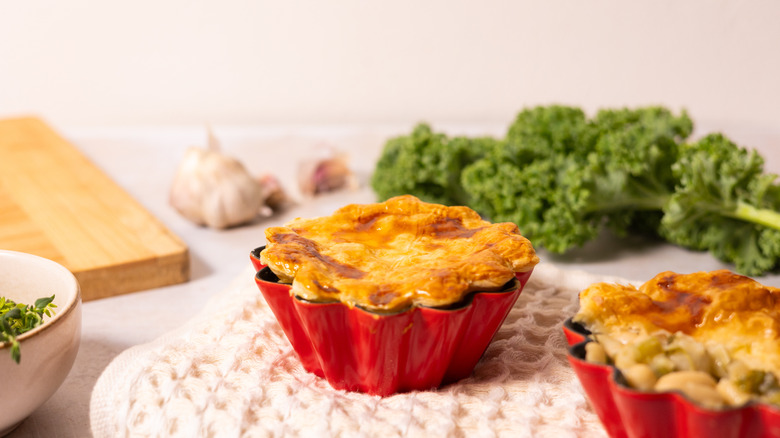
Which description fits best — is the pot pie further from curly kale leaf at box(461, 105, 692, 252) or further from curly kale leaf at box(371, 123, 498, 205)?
curly kale leaf at box(371, 123, 498, 205)

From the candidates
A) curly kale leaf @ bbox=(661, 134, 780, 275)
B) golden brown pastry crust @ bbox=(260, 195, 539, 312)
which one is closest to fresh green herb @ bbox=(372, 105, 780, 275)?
curly kale leaf @ bbox=(661, 134, 780, 275)

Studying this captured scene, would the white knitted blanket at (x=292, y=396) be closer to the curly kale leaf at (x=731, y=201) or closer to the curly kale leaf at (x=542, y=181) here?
the curly kale leaf at (x=542, y=181)

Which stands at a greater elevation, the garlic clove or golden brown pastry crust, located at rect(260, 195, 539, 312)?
golden brown pastry crust, located at rect(260, 195, 539, 312)

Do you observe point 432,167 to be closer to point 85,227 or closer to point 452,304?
point 85,227

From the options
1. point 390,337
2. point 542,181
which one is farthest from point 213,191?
point 390,337

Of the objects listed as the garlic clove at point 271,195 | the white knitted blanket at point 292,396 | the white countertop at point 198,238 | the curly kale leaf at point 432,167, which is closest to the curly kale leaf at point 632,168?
the white countertop at point 198,238

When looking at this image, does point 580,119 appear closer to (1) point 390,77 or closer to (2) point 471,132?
(2) point 471,132

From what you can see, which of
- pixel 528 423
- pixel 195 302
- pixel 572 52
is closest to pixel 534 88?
pixel 572 52
